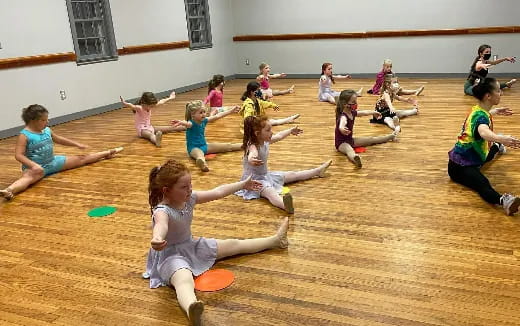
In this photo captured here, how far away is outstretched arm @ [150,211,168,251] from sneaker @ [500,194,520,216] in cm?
222

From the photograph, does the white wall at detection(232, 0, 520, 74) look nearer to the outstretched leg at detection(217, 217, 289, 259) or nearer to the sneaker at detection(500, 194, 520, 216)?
the sneaker at detection(500, 194, 520, 216)

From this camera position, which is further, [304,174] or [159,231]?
[304,174]

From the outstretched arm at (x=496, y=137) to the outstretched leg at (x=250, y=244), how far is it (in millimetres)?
1571

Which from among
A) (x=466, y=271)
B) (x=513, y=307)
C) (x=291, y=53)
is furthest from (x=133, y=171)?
(x=291, y=53)

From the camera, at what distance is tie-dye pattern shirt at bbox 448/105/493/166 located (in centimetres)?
326

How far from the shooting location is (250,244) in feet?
8.70

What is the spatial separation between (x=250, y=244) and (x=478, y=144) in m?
1.94

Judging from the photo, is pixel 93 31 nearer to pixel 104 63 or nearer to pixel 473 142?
pixel 104 63

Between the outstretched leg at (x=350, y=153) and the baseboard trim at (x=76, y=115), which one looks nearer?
the outstretched leg at (x=350, y=153)

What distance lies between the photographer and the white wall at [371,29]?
29.4 feet

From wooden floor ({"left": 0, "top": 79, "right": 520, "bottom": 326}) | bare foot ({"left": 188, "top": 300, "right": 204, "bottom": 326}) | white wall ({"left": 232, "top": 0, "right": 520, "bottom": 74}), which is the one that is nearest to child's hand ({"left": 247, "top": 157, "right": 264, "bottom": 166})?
wooden floor ({"left": 0, "top": 79, "right": 520, "bottom": 326})

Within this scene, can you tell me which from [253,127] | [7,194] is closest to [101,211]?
[7,194]

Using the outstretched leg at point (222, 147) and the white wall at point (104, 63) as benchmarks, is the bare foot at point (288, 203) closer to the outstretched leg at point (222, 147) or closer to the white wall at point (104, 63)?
the outstretched leg at point (222, 147)

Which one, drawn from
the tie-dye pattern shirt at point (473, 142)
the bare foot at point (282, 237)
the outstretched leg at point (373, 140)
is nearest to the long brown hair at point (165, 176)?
the bare foot at point (282, 237)
